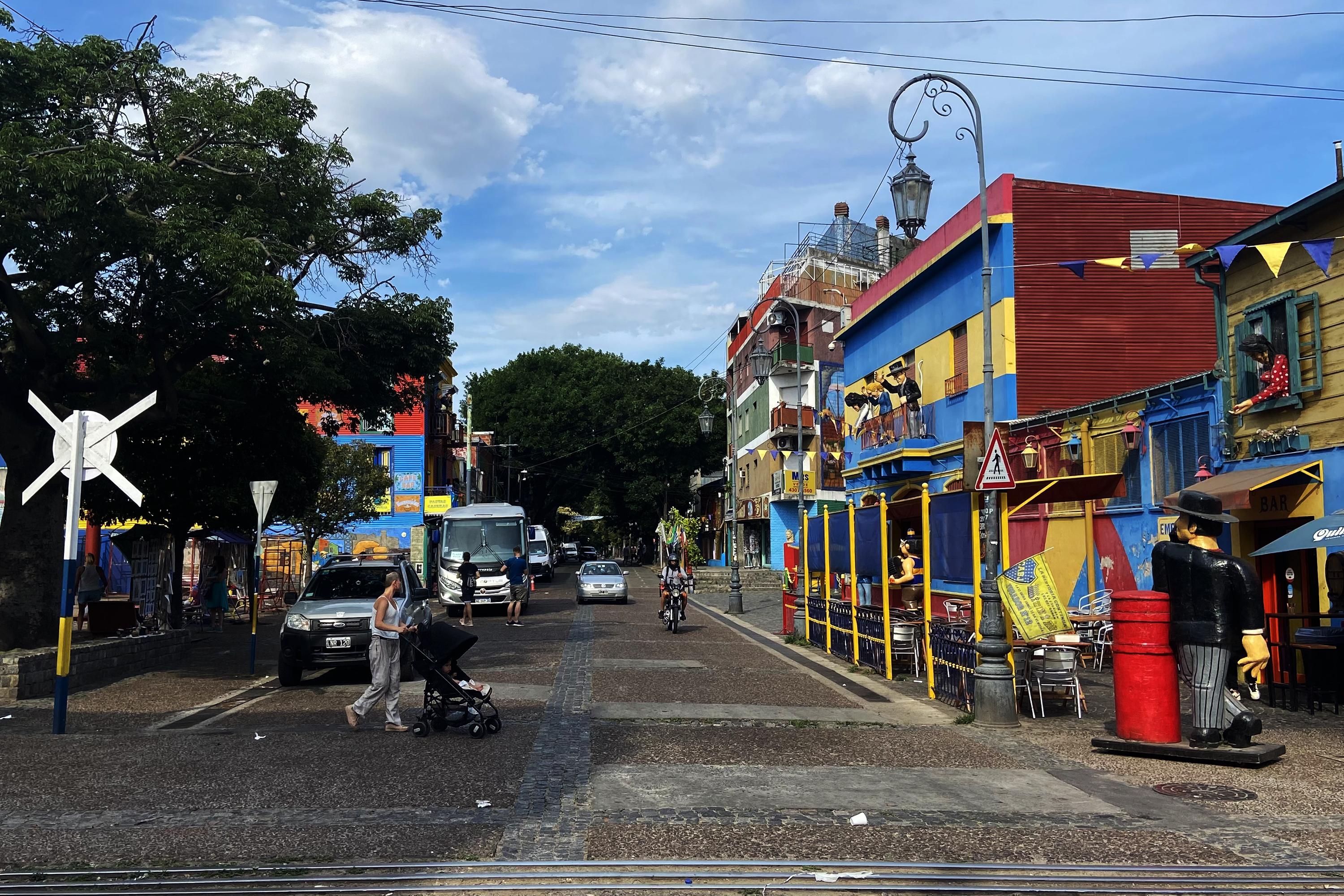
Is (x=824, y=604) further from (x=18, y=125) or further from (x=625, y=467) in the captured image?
(x=625, y=467)

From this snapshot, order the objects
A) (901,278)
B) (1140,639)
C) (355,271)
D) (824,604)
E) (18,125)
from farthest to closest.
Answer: (901,278)
(824,604)
(355,271)
(18,125)
(1140,639)

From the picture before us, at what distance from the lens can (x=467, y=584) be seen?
2638cm

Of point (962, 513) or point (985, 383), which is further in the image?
point (985, 383)

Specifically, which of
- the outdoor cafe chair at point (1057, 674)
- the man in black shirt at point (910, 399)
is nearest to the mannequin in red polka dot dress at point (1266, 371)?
the outdoor cafe chair at point (1057, 674)

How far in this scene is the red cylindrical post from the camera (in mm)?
9000

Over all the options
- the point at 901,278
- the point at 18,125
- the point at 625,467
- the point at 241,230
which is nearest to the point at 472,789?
the point at 241,230

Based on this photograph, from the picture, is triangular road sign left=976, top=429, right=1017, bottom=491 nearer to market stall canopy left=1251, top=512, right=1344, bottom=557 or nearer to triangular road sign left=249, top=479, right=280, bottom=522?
market stall canopy left=1251, top=512, right=1344, bottom=557

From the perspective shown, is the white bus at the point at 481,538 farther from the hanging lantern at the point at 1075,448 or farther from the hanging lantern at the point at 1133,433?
the hanging lantern at the point at 1133,433

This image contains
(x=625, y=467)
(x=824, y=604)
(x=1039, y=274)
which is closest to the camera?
(x=824, y=604)

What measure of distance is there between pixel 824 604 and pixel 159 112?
12.9 metres

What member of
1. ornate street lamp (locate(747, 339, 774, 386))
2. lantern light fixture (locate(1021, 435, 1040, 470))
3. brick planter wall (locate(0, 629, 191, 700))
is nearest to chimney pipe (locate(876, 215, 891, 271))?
ornate street lamp (locate(747, 339, 774, 386))

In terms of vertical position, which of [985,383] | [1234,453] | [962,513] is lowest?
[962,513]

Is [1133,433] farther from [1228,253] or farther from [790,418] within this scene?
[790,418]

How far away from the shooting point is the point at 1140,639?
908 cm
